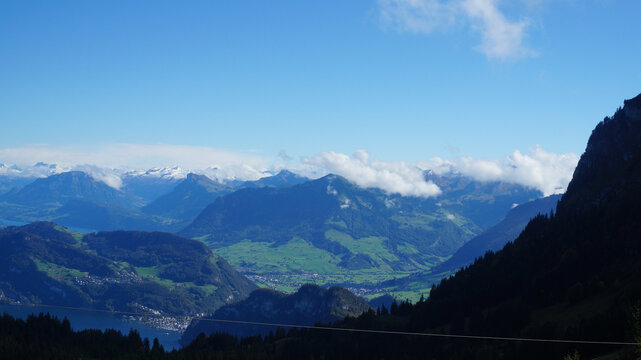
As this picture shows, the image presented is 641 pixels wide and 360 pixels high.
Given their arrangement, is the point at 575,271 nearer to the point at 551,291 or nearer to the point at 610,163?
the point at 551,291

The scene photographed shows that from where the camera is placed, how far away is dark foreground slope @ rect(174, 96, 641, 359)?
10244 centimetres

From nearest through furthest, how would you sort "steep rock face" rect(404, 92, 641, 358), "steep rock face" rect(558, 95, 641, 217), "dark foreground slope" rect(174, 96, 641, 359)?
"dark foreground slope" rect(174, 96, 641, 359), "steep rock face" rect(404, 92, 641, 358), "steep rock face" rect(558, 95, 641, 217)

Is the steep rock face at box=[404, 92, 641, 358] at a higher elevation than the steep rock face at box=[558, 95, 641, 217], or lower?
lower

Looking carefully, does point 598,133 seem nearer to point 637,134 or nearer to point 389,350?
point 637,134

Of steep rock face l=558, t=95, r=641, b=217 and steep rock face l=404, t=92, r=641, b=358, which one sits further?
steep rock face l=558, t=95, r=641, b=217

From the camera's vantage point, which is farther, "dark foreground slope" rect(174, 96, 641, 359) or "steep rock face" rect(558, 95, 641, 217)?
"steep rock face" rect(558, 95, 641, 217)

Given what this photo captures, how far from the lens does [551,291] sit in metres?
130

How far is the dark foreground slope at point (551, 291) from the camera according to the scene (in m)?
102

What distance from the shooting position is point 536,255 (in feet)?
515

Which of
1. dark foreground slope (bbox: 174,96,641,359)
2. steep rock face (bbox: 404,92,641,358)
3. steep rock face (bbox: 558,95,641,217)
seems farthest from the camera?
steep rock face (bbox: 558,95,641,217)

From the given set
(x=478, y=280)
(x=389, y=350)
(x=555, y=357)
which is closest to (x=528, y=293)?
(x=478, y=280)

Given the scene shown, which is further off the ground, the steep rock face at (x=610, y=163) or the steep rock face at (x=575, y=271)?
the steep rock face at (x=610, y=163)

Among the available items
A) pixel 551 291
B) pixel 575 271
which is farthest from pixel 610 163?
pixel 551 291

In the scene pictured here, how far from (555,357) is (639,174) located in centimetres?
9148
